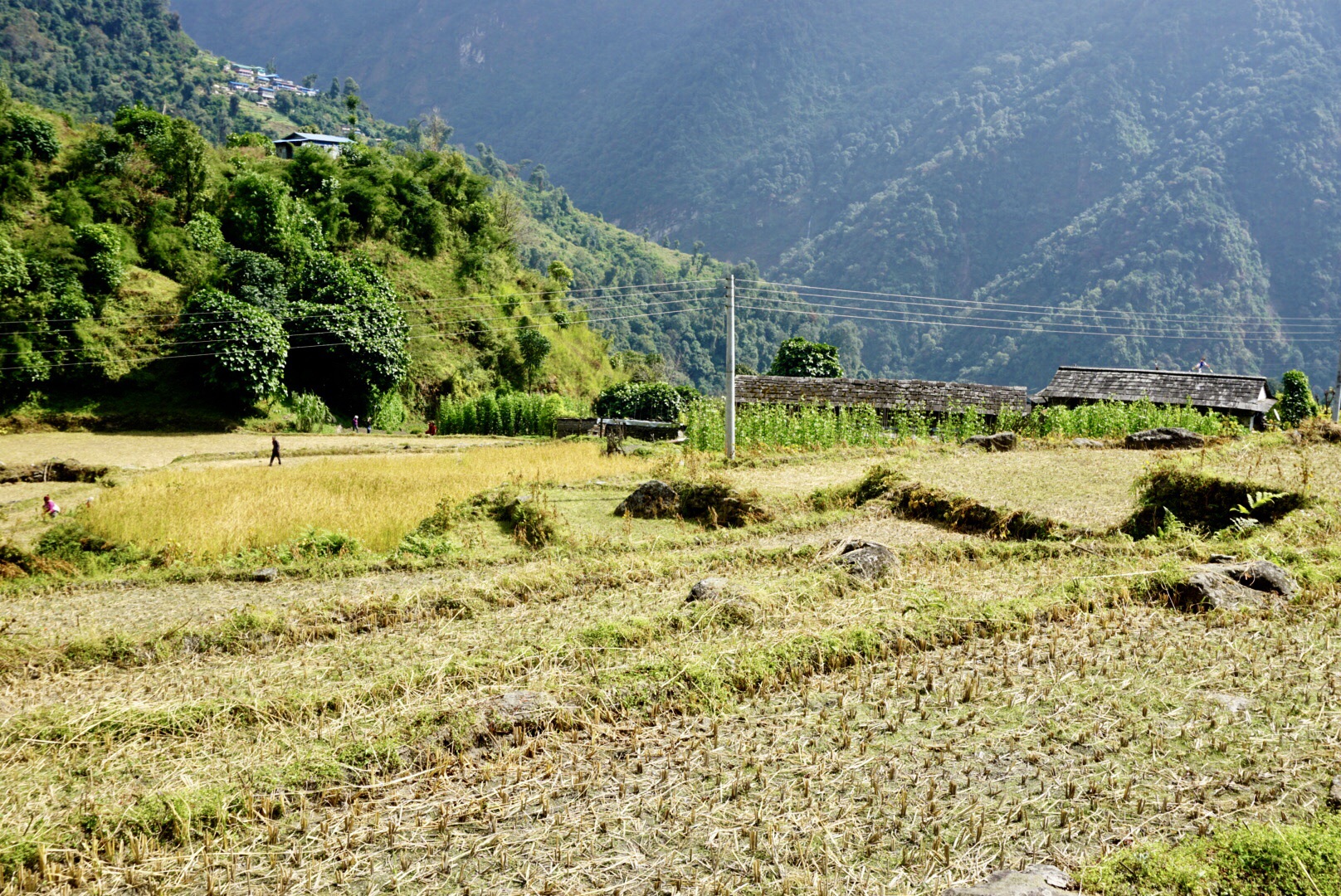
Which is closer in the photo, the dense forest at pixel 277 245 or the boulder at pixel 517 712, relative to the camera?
the boulder at pixel 517 712

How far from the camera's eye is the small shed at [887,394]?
96.6 ft

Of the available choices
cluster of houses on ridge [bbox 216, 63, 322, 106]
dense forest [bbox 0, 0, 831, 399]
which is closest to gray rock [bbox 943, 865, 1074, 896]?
dense forest [bbox 0, 0, 831, 399]

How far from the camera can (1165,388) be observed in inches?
1270

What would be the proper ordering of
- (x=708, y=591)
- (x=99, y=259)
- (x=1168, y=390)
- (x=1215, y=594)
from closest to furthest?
1. (x=1215, y=594)
2. (x=708, y=591)
3. (x=99, y=259)
4. (x=1168, y=390)

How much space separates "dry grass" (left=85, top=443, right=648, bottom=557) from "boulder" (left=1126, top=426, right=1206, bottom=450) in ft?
33.1

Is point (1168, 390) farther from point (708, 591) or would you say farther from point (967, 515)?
point (708, 591)

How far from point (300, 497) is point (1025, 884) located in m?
13.0

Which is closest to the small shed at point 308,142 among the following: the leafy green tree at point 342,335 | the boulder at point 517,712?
the leafy green tree at point 342,335

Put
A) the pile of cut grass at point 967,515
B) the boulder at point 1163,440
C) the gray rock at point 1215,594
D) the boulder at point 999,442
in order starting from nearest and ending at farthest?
the gray rock at point 1215,594, the pile of cut grass at point 967,515, the boulder at point 1163,440, the boulder at point 999,442

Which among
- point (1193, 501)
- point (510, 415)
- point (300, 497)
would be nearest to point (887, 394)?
point (510, 415)

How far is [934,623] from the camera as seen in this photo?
19.7 feet

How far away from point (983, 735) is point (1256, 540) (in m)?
5.56

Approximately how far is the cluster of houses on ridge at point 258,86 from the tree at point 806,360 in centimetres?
9334

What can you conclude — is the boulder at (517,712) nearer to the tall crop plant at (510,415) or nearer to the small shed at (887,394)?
the small shed at (887,394)
